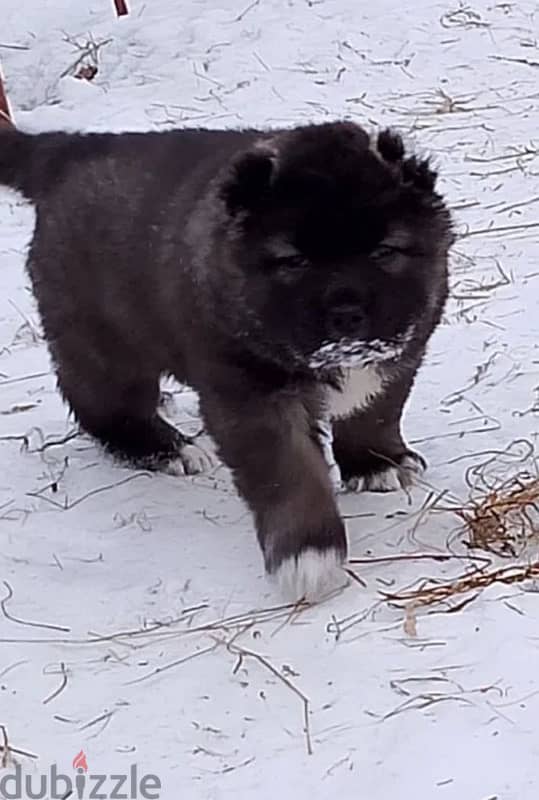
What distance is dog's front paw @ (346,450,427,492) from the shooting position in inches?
172

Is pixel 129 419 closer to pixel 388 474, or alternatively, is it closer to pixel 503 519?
pixel 388 474

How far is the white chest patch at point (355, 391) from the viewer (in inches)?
157

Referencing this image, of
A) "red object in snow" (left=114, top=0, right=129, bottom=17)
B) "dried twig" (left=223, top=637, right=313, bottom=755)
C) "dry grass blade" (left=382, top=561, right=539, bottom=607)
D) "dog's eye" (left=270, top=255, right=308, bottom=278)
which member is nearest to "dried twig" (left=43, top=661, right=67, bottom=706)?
"dried twig" (left=223, top=637, right=313, bottom=755)

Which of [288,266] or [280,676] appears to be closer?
[280,676]

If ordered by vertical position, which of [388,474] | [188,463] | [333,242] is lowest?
[188,463]

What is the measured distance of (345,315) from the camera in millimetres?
3607

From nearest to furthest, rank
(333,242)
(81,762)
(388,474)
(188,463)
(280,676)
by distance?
(81,762) → (280,676) → (333,242) → (388,474) → (188,463)

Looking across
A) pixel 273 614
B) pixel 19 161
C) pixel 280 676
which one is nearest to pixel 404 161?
pixel 273 614

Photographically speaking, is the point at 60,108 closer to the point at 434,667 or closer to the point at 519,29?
the point at 519,29

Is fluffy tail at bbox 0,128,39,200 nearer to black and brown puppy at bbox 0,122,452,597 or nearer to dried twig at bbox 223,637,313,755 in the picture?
black and brown puppy at bbox 0,122,452,597

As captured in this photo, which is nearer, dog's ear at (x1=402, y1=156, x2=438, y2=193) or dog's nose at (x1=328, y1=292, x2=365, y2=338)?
dog's nose at (x1=328, y1=292, x2=365, y2=338)

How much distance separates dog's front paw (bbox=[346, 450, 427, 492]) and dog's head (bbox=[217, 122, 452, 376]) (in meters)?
0.63

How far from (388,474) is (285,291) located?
867mm

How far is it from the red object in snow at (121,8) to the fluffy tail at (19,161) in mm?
5519
